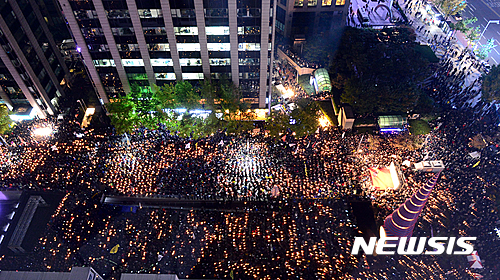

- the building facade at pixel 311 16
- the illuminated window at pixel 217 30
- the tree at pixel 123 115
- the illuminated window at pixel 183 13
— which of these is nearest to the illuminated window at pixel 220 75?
the illuminated window at pixel 217 30

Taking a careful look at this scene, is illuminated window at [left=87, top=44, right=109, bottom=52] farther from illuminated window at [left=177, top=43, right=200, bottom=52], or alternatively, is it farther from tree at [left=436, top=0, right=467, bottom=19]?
tree at [left=436, top=0, right=467, bottom=19]

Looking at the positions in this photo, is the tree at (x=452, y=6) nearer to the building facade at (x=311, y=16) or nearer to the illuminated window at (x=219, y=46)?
the building facade at (x=311, y=16)

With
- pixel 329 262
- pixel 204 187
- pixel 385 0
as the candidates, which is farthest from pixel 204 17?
pixel 385 0

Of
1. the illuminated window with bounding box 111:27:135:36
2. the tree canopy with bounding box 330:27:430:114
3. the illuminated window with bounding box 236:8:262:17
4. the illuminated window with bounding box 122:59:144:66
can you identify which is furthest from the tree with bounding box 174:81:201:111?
the tree canopy with bounding box 330:27:430:114

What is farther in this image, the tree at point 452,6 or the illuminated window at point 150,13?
the tree at point 452,6

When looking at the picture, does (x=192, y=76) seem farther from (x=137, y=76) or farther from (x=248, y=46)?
(x=248, y=46)

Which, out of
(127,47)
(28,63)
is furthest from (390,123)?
(28,63)
